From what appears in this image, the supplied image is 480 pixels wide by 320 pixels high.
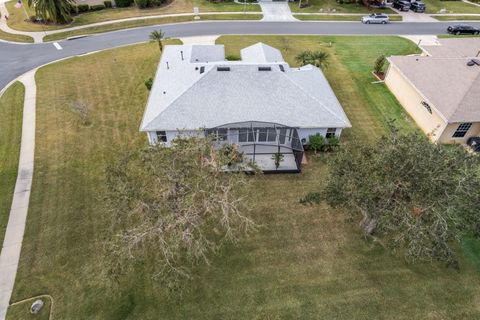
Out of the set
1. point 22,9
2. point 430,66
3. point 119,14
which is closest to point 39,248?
point 430,66

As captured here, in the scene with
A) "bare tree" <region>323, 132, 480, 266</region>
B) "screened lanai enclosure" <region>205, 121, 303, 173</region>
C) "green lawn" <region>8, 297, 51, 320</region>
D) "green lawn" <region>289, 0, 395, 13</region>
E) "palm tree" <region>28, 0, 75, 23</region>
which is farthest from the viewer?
"green lawn" <region>289, 0, 395, 13</region>

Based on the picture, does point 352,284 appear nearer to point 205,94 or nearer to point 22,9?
point 205,94

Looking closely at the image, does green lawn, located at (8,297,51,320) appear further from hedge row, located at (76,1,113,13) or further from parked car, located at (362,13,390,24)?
parked car, located at (362,13,390,24)

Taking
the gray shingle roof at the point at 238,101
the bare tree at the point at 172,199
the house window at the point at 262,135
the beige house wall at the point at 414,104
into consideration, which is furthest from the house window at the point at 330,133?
the bare tree at the point at 172,199

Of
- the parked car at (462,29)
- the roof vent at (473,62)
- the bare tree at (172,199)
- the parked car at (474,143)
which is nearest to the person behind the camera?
the bare tree at (172,199)

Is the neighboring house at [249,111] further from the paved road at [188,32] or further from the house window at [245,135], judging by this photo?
the paved road at [188,32]

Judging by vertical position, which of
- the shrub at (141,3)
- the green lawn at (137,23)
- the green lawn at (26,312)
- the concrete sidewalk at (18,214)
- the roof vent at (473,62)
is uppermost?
the roof vent at (473,62)

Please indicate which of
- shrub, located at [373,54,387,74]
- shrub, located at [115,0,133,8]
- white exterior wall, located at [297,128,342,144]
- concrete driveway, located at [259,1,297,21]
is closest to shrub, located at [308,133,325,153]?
white exterior wall, located at [297,128,342,144]
